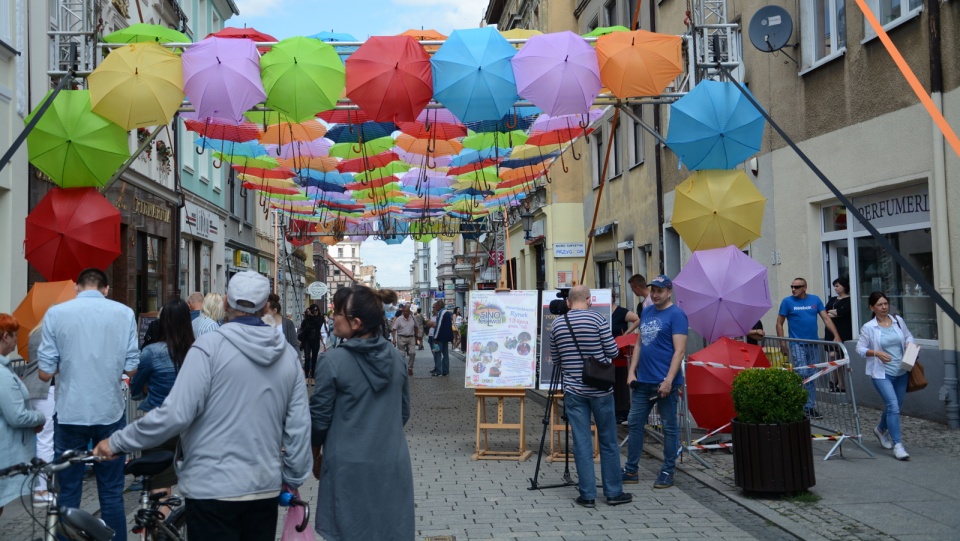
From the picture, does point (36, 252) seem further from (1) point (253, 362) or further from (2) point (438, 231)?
(2) point (438, 231)

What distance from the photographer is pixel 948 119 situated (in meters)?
10.7

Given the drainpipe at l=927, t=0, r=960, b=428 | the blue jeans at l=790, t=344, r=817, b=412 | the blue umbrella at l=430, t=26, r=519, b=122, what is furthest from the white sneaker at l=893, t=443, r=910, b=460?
the blue umbrella at l=430, t=26, r=519, b=122

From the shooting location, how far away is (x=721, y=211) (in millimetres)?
9531

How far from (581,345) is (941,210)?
5800 millimetres

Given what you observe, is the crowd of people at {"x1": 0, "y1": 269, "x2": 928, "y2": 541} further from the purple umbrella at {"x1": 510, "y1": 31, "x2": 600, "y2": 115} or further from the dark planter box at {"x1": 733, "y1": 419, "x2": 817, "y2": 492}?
the purple umbrella at {"x1": 510, "y1": 31, "x2": 600, "y2": 115}

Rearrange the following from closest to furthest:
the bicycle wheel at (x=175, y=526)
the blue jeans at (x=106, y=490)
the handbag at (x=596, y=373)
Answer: the bicycle wheel at (x=175, y=526) → the blue jeans at (x=106, y=490) → the handbag at (x=596, y=373)

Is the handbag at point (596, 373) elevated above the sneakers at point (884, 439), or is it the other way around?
the handbag at point (596, 373)

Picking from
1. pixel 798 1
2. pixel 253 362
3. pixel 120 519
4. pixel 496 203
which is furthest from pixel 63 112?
pixel 496 203

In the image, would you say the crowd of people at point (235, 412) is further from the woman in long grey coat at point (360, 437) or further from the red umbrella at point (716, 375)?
the red umbrella at point (716, 375)

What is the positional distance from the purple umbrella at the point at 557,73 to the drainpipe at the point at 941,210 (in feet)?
14.2

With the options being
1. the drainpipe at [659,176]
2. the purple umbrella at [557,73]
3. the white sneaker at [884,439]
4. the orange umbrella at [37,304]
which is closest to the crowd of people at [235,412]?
the orange umbrella at [37,304]

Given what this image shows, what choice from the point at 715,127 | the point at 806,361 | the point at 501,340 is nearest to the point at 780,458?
the point at 806,361

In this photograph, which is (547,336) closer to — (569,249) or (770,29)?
(770,29)

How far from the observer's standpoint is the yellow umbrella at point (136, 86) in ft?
30.8
